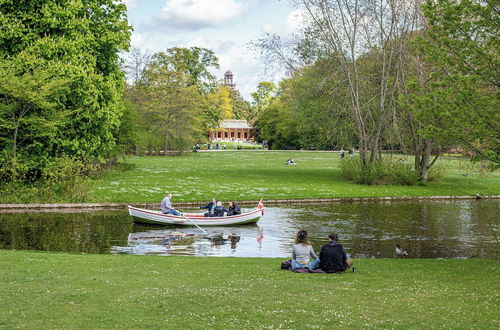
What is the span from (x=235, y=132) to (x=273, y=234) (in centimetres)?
15554

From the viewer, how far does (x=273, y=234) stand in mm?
25766

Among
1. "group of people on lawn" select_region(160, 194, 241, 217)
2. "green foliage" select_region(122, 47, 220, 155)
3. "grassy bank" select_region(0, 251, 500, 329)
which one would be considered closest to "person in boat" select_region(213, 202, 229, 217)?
"group of people on lawn" select_region(160, 194, 241, 217)

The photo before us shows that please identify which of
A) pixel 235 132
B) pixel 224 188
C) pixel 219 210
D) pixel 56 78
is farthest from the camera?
pixel 235 132

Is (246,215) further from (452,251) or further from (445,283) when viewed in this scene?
(445,283)

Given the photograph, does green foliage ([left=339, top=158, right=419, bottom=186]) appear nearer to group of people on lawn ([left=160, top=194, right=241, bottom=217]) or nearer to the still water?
the still water

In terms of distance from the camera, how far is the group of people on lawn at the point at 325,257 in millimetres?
14844

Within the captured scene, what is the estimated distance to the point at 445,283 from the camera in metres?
13.3

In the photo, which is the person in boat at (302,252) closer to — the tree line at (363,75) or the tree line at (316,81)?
the tree line at (316,81)

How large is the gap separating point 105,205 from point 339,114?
73.9ft

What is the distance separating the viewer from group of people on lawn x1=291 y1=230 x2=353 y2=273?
14.8 m

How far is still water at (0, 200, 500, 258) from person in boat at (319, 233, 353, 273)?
569cm

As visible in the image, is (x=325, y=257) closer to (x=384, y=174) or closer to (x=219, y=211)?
(x=219, y=211)

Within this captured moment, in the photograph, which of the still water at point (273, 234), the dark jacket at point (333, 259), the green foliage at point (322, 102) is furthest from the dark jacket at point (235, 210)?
the green foliage at point (322, 102)

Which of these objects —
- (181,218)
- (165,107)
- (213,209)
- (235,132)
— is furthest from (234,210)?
(235,132)
